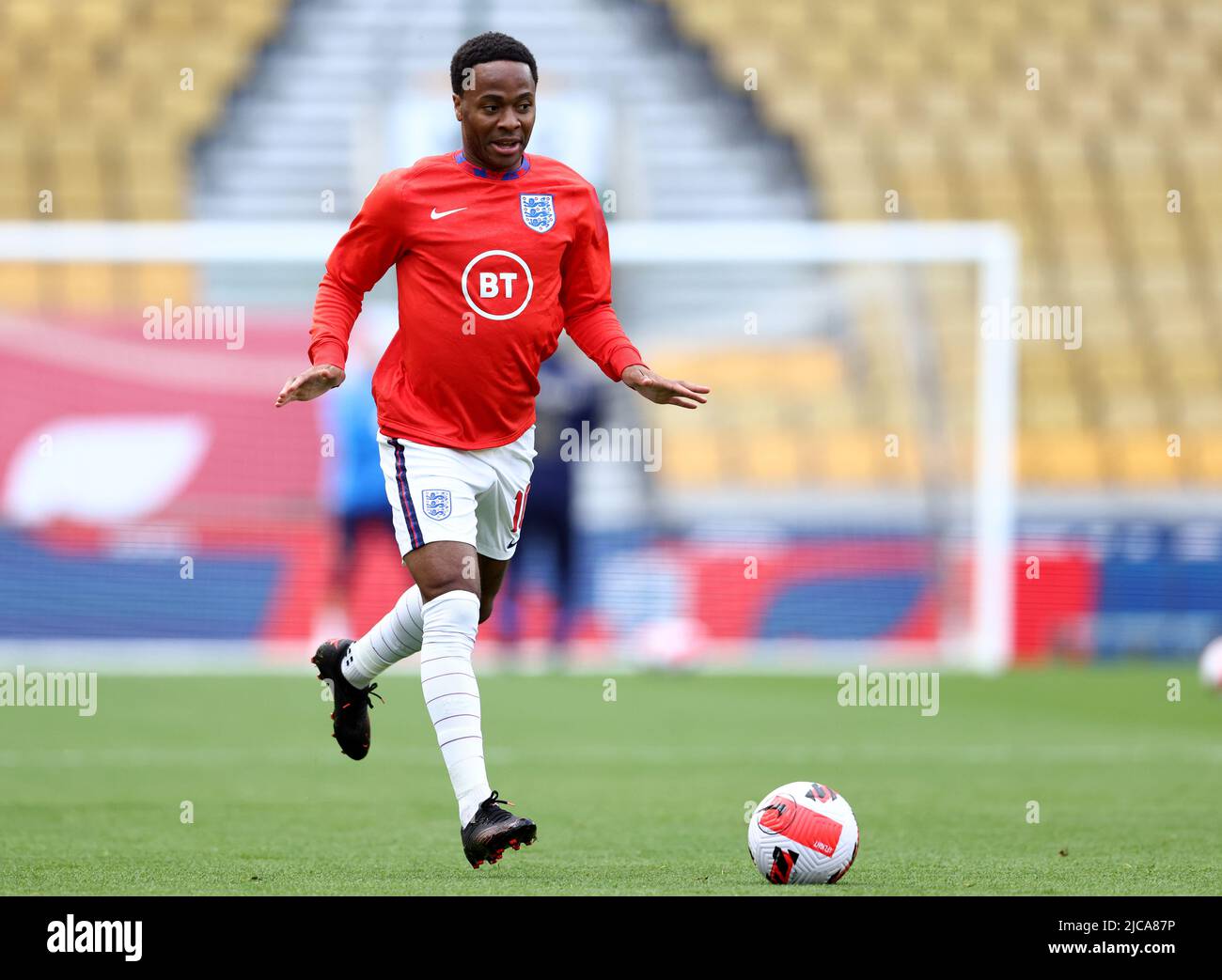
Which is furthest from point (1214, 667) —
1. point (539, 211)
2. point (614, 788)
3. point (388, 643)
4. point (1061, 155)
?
point (1061, 155)

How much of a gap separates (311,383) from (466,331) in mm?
480

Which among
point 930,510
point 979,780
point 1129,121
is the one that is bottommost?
point 979,780

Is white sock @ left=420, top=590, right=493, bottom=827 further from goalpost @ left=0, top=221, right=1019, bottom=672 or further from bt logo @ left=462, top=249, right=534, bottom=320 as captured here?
goalpost @ left=0, top=221, right=1019, bottom=672

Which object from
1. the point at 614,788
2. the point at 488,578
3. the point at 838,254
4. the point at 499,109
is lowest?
the point at 614,788

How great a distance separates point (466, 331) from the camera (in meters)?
4.94

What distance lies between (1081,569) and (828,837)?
10.9 m

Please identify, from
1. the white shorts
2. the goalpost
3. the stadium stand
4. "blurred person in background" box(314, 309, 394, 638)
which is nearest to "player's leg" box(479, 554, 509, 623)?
the white shorts

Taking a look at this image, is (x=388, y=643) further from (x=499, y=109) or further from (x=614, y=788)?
(x=614, y=788)

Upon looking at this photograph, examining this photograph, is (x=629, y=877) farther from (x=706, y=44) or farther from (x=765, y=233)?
Result: (x=706, y=44)

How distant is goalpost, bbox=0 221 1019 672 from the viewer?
1370 centimetres

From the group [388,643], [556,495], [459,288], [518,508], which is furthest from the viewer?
[556,495]

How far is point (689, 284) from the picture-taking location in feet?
49.7

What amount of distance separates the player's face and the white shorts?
30.6 inches
